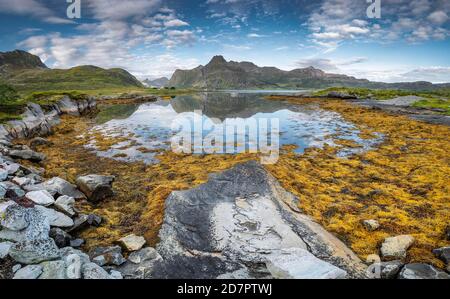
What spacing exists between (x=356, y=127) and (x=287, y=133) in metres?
9.65

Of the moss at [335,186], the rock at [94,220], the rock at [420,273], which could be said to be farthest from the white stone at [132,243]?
the rock at [420,273]

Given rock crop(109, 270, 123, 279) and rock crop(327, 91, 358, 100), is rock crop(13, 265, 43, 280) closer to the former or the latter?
rock crop(109, 270, 123, 279)

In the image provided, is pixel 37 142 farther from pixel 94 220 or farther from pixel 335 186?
pixel 335 186

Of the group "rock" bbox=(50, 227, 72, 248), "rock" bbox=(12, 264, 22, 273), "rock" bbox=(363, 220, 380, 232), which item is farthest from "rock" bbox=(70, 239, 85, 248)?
"rock" bbox=(363, 220, 380, 232)

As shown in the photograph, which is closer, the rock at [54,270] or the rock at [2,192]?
the rock at [54,270]

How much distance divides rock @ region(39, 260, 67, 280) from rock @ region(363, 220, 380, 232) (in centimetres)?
930

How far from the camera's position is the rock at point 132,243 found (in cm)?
751

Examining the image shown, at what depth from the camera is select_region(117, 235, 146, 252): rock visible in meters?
7.51

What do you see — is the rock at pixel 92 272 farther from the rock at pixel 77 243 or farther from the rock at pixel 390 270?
the rock at pixel 390 270

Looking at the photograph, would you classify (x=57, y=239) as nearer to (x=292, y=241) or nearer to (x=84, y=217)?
(x=84, y=217)

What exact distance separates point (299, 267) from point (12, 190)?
30.8 feet

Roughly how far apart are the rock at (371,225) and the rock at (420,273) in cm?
264
